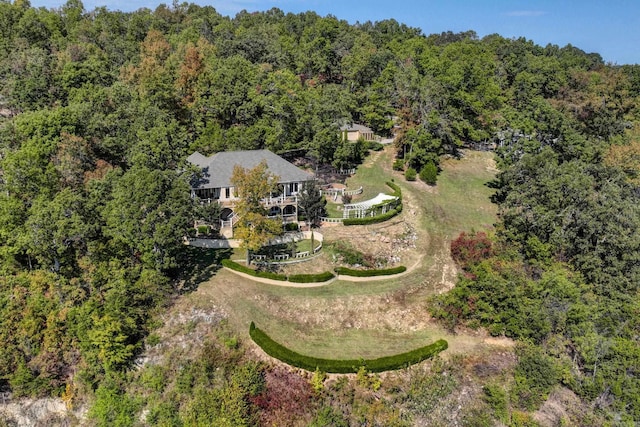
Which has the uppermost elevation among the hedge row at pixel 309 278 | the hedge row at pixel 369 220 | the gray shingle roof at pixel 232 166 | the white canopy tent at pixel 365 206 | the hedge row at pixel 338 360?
the gray shingle roof at pixel 232 166

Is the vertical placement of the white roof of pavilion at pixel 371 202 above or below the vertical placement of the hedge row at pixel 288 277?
above

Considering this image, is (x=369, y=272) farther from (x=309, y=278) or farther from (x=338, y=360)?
(x=338, y=360)

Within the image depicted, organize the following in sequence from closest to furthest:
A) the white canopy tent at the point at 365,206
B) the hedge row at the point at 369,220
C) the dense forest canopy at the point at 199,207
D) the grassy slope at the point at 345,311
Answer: the dense forest canopy at the point at 199,207, the grassy slope at the point at 345,311, the hedge row at the point at 369,220, the white canopy tent at the point at 365,206

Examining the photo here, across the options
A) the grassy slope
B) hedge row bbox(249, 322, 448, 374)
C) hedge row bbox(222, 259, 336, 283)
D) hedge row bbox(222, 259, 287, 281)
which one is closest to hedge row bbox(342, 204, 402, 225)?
the grassy slope

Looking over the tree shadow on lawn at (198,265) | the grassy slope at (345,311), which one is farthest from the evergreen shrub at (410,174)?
the tree shadow on lawn at (198,265)

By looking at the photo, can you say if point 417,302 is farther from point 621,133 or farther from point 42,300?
point 621,133

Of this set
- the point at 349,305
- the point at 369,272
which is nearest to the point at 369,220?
the point at 369,272

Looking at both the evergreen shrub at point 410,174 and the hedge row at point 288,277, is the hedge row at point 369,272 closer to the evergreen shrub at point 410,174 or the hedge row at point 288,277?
the hedge row at point 288,277
